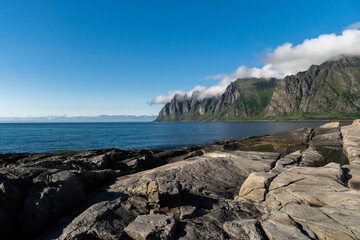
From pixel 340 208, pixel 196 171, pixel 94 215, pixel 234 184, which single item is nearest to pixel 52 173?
pixel 94 215

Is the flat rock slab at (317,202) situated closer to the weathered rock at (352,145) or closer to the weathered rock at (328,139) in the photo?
the weathered rock at (352,145)

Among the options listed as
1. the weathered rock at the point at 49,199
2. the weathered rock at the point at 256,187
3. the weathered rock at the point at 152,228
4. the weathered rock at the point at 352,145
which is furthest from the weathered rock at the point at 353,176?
the weathered rock at the point at 49,199

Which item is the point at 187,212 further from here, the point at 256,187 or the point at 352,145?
the point at 352,145

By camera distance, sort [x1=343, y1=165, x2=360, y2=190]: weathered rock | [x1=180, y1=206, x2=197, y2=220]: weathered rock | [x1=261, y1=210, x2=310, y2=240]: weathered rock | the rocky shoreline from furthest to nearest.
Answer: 1. [x1=343, y1=165, x2=360, y2=190]: weathered rock
2. [x1=180, y1=206, x2=197, y2=220]: weathered rock
3. the rocky shoreline
4. [x1=261, y1=210, x2=310, y2=240]: weathered rock

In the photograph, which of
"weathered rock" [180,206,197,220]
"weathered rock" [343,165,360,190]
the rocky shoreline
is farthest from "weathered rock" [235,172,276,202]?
"weathered rock" [343,165,360,190]

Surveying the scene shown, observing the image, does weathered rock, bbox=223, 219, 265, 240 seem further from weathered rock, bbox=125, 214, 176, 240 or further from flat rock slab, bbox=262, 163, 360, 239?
weathered rock, bbox=125, 214, 176, 240

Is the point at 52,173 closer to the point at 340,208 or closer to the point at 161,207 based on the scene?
the point at 161,207

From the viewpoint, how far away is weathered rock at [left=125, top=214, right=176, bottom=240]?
958 cm

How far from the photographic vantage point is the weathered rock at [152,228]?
377 inches

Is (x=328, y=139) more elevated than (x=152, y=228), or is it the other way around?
(x=152, y=228)

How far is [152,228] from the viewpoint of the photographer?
389 inches

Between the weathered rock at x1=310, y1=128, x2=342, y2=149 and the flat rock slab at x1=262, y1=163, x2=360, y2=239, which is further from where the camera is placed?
the weathered rock at x1=310, y1=128, x2=342, y2=149

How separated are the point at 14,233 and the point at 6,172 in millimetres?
3894

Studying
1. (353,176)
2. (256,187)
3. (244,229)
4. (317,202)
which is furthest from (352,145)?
(244,229)
